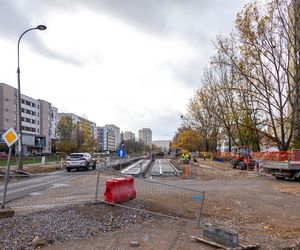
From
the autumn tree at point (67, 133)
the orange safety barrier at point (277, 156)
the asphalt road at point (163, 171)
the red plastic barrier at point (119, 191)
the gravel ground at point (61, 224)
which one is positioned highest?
the autumn tree at point (67, 133)

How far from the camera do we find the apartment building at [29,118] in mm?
104887

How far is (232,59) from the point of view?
3778 cm

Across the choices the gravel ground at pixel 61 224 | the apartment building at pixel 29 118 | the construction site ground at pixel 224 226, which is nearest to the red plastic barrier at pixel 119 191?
the gravel ground at pixel 61 224

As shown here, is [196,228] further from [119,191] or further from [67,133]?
[67,133]

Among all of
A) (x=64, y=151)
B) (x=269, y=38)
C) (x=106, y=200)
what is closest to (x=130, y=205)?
(x=106, y=200)

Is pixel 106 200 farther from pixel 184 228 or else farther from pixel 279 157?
pixel 279 157

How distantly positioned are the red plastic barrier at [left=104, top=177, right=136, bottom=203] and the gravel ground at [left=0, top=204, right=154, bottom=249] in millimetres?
366

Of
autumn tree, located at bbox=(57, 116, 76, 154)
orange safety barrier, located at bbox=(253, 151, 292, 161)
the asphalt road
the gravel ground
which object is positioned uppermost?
autumn tree, located at bbox=(57, 116, 76, 154)

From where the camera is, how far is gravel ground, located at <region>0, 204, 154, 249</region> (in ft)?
23.6

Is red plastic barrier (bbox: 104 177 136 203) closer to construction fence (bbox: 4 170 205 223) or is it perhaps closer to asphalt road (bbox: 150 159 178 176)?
construction fence (bbox: 4 170 205 223)

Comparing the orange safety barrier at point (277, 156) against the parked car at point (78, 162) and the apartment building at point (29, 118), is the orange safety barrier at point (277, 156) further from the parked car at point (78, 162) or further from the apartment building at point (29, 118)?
the apartment building at point (29, 118)

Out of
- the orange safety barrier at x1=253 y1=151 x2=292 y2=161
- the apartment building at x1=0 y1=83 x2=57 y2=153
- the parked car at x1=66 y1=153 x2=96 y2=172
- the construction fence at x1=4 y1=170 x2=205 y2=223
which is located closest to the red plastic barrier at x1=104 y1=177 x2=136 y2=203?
the construction fence at x1=4 y1=170 x2=205 y2=223

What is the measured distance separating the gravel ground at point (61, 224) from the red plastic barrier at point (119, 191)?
0.37 metres

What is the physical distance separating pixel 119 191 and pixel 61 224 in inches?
89.1
